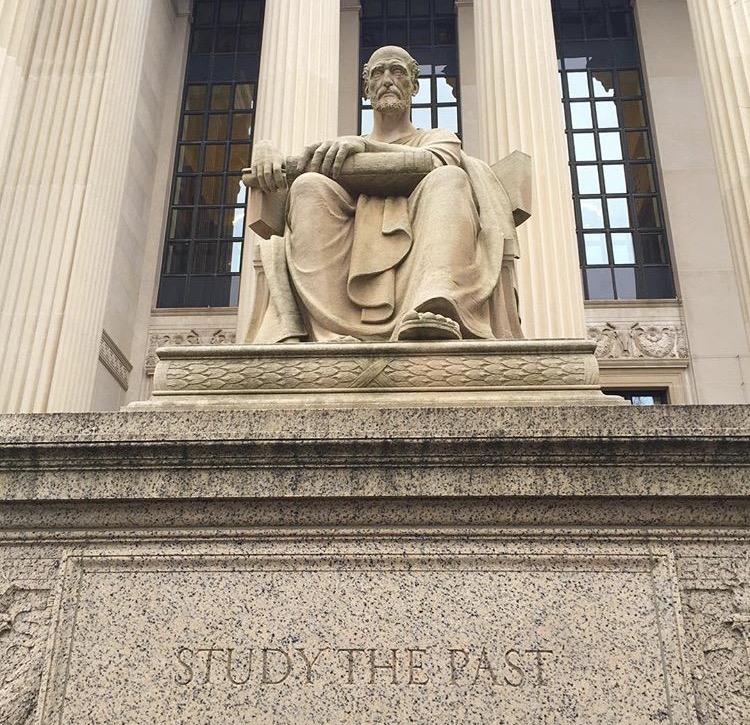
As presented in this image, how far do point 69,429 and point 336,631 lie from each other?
47.6 inches

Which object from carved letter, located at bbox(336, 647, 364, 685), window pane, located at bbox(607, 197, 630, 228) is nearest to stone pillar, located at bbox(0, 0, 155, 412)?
carved letter, located at bbox(336, 647, 364, 685)

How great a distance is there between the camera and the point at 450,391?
3449 millimetres

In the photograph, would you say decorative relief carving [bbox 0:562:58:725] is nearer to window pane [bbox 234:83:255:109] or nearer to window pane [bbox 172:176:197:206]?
window pane [bbox 172:176:197:206]

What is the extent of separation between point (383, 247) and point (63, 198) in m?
9.31

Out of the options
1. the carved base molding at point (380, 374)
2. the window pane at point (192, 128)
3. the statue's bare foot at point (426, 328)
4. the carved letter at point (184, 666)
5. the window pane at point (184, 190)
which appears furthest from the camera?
the window pane at point (192, 128)

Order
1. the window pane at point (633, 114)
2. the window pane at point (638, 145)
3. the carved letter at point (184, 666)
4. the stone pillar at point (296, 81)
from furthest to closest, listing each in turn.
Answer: the window pane at point (633, 114) → the window pane at point (638, 145) → the stone pillar at point (296, 81) → the carved letter at point (184, 666)

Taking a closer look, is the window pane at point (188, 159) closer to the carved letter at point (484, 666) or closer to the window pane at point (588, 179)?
the window pane at point (588, 179)

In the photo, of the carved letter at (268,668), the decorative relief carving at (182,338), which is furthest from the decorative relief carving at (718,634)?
the decorative relief carving at (182,338)

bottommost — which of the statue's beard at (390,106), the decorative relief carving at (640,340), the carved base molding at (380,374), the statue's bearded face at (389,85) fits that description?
the carved base molding at (380,374)

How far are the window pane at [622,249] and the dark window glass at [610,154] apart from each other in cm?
2

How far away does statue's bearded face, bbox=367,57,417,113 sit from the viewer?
208 inches

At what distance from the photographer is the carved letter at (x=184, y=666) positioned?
8.59ft

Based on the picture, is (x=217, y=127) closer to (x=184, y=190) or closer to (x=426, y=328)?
(x=184, y=190)

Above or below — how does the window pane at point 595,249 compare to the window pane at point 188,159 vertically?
below
